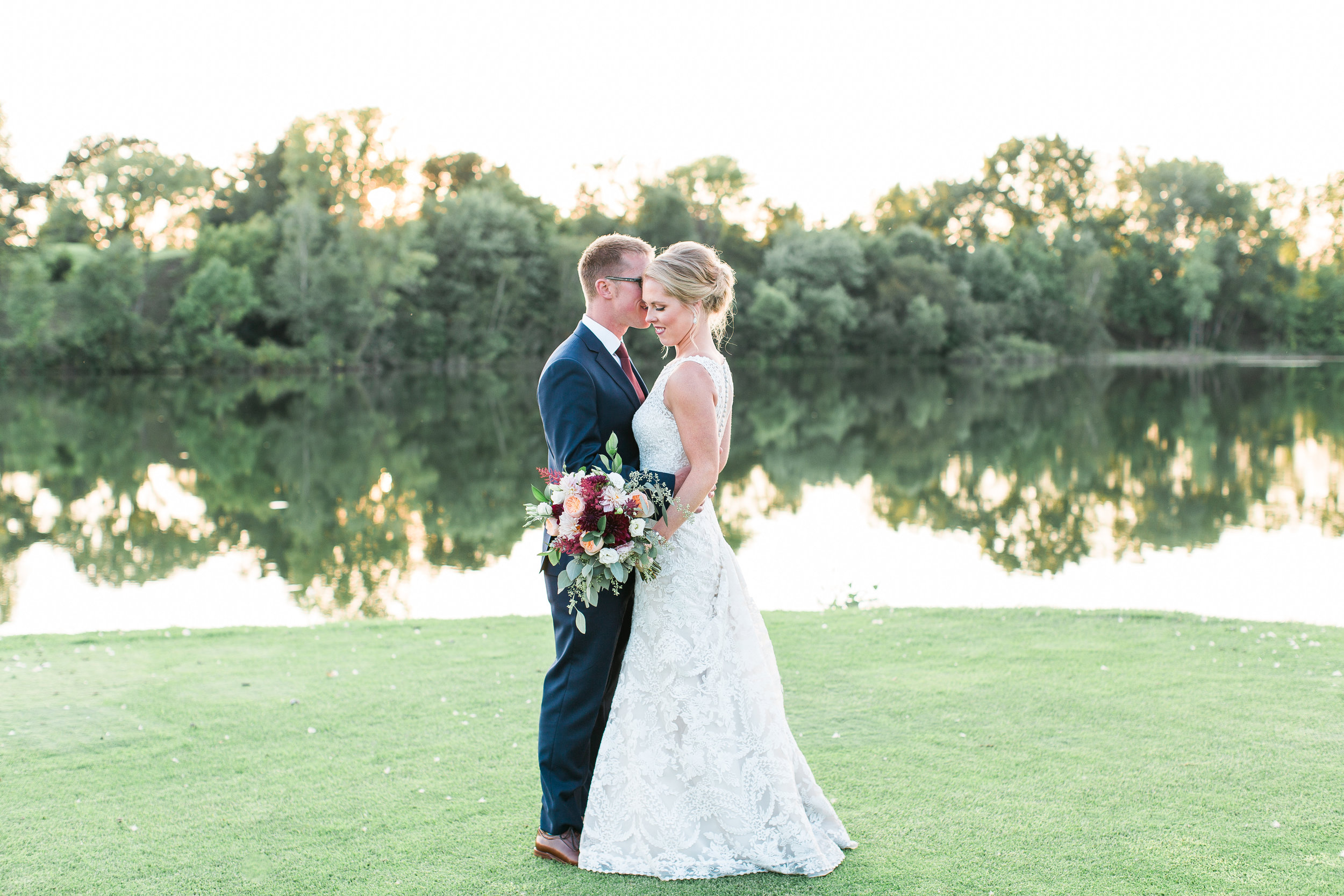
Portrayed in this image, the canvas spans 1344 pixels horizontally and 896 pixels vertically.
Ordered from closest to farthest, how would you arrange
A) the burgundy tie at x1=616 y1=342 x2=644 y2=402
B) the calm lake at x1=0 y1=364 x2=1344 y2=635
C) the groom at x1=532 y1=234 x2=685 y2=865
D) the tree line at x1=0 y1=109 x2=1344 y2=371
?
the groom at x1=532 y1=234 x2=685 y2=865 < the burgundy tie at x1=616 y1=342 x2=644 y2=402 < the calm lake at x1=0 y1=364 x2=1344 y2=635 < the tree line at x1=0 y1=109 x2=1344 y2=371

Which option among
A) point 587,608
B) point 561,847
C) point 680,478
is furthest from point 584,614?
point 561,847

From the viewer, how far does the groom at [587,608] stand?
12.9 feet

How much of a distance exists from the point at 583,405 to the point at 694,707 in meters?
1.24

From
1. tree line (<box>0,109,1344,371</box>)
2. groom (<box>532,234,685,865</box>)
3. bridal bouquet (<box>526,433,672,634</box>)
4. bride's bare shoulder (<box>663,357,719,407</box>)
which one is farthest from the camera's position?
tree line (<box>0,109,1344,371</box>)

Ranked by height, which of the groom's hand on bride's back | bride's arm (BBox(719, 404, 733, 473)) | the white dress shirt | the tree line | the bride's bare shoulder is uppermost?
the tree line

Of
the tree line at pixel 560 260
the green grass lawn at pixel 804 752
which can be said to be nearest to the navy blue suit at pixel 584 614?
the green grass lawn at pixel 804 752

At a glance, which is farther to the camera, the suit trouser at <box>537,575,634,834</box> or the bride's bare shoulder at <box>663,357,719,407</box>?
the suit trouser at <box>537,575,634,834</box>

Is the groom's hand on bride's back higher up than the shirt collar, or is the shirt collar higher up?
the shirt collar

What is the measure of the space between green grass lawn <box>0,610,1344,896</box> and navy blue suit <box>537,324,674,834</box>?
0.35m

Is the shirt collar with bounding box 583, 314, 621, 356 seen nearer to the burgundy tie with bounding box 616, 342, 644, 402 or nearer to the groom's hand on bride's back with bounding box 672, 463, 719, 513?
the burgundy tie with bounding box 616, 342, 644, 402

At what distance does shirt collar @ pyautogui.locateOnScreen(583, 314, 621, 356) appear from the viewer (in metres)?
3.95

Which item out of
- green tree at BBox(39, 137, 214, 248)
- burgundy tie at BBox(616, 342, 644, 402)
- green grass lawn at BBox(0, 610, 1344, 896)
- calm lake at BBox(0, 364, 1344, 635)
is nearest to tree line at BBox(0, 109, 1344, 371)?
green tree at BBox(39, 137, 214, 248)

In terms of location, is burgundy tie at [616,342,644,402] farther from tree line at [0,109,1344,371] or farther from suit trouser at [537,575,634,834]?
tree line at [0,109,1344,371]

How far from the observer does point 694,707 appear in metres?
3.97
